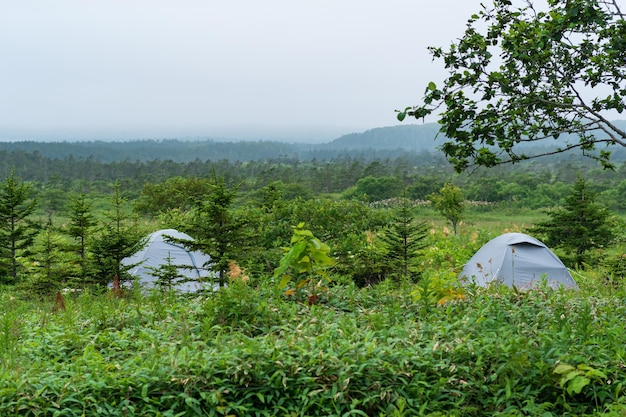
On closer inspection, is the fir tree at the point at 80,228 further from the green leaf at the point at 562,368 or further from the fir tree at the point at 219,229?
the green leaf at the point at 562,368

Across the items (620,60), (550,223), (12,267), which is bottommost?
(12,267)

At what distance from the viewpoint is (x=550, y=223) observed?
575 inches

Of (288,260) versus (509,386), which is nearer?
(509,386)

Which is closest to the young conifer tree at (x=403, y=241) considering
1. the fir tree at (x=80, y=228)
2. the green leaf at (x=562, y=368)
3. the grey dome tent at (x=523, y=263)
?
the grey dome tent at (x=523, y=263)

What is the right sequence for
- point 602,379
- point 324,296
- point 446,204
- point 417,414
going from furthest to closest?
point 446,204 → point 324,296 → point 602,379 → point 417,414

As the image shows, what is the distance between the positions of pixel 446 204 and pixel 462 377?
20158mm

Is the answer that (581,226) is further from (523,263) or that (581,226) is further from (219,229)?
(219,229)

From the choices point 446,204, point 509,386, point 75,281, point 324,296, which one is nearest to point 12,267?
point 75,281

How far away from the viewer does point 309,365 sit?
3.49 meters

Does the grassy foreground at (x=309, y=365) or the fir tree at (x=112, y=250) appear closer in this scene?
the grassy foreground at (x=309, y=365)

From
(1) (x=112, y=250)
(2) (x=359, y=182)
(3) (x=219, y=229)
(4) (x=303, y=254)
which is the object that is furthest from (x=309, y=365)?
(2) (x=359, y=182)

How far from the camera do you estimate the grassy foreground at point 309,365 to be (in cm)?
326

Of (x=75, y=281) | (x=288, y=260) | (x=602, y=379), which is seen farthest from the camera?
(x=75, y=281)

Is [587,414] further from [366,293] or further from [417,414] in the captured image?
[366,293]
